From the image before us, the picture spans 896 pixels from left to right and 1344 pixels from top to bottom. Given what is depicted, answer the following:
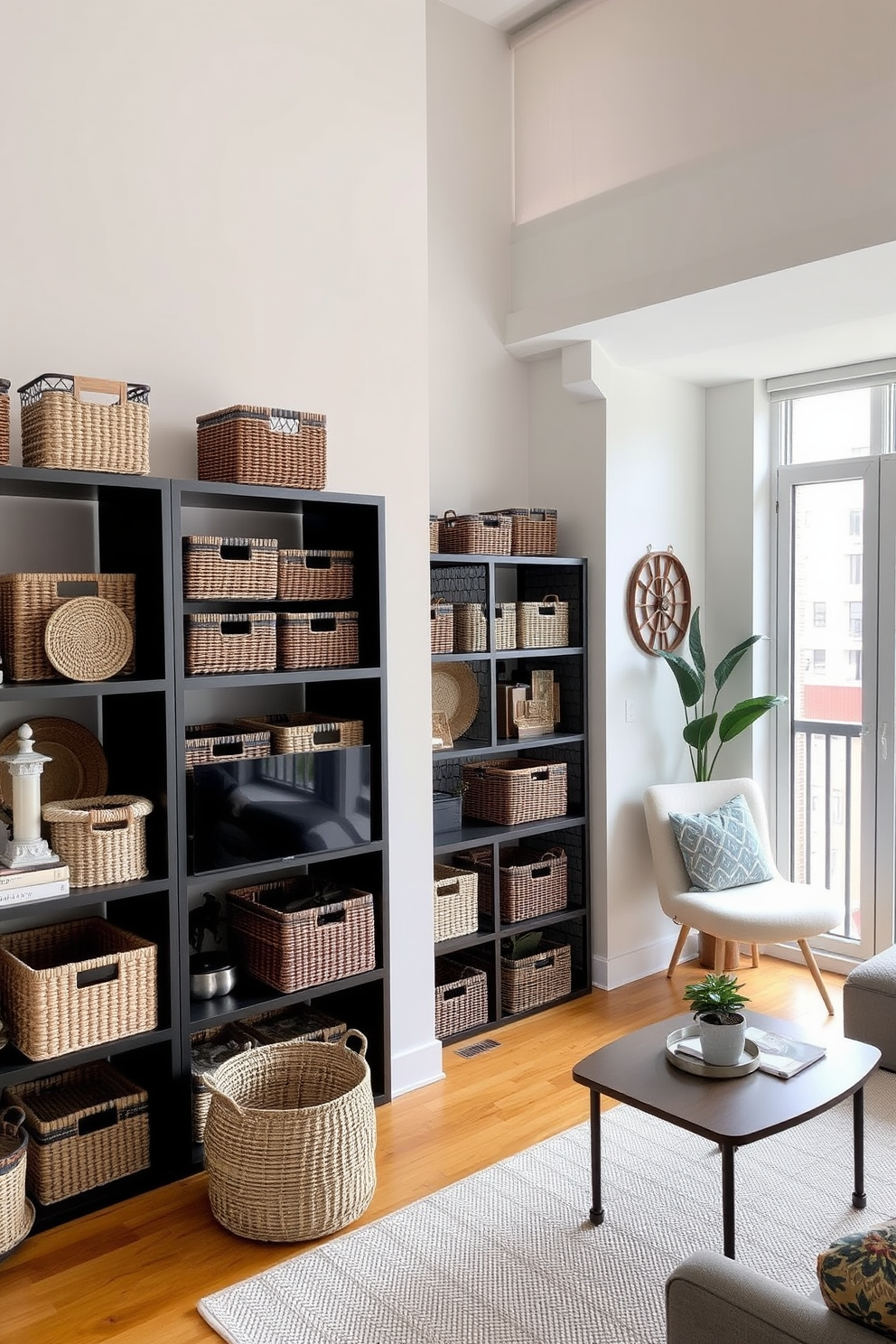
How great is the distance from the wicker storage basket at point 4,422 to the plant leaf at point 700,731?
2.86m

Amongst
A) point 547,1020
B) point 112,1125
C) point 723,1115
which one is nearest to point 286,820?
point 112,1125

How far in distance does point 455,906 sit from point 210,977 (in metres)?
1.10

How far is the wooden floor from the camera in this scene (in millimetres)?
2246

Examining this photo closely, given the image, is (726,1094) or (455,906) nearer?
(726,1094)

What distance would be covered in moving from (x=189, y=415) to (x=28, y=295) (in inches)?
19.5

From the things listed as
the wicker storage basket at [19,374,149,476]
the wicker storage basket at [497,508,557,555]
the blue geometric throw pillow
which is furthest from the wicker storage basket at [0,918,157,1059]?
the blue geometric throw pillow

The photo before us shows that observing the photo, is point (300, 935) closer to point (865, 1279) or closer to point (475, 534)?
point (475, 534)

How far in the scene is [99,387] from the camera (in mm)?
2494

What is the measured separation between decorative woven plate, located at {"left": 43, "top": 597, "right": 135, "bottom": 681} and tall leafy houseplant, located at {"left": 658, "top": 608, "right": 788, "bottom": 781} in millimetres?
2310

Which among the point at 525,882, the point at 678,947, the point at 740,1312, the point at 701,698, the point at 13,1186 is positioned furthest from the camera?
the point at 701,698

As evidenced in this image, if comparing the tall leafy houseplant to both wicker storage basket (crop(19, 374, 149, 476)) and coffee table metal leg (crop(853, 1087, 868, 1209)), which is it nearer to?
coffee table metal leg (crop(853, 1087, 868, 1209))

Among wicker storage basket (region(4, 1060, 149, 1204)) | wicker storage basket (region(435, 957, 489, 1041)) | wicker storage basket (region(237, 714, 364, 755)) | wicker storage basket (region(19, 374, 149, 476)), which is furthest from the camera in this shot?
wicker storage basket (region(435, 957, 489, 1041))

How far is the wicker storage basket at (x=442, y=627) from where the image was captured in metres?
3.67

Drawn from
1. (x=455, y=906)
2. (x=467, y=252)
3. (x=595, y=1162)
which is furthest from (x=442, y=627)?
(x=595, y=1162)
